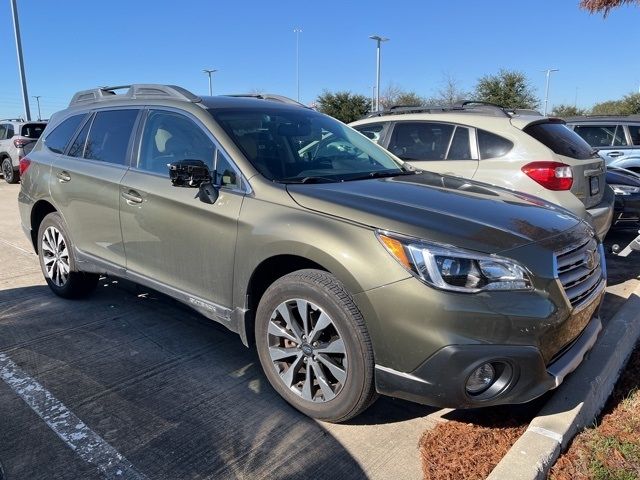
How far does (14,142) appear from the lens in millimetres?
14617

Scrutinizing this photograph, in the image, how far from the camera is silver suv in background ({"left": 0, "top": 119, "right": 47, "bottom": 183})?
47.5ft

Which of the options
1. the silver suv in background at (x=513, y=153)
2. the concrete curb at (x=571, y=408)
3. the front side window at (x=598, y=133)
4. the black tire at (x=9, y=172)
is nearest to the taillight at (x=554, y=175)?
the silver suv in background at (x=513, y=153)

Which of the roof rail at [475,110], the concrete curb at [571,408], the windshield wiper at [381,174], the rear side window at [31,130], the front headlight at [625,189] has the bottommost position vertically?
the concrete curb at [571,408]

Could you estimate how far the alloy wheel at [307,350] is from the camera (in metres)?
2.72

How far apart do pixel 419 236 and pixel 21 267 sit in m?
5.12

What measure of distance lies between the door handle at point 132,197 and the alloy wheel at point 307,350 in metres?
1.44

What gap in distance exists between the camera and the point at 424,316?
2371 millimetres

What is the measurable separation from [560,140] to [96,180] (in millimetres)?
4246

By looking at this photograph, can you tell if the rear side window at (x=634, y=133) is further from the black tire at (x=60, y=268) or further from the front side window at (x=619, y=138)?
the black tire at (x=60, y=268)

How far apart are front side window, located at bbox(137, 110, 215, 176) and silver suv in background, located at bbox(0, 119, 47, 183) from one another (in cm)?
1225

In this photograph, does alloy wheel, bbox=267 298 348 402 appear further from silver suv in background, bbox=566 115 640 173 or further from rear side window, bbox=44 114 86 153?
silver suv in background, bbox=566 115 640 173

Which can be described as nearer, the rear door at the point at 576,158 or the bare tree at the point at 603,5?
the rear door at the point at 576,158

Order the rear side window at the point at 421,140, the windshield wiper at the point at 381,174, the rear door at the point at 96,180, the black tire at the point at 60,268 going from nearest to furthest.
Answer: the windshield wiper at the point at 381,174 → the rear door at the point at 96,180 → the black tire at the point at 60,268 → the rear side window at the point at 421,140

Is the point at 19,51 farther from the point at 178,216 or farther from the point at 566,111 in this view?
the point at 566,111
